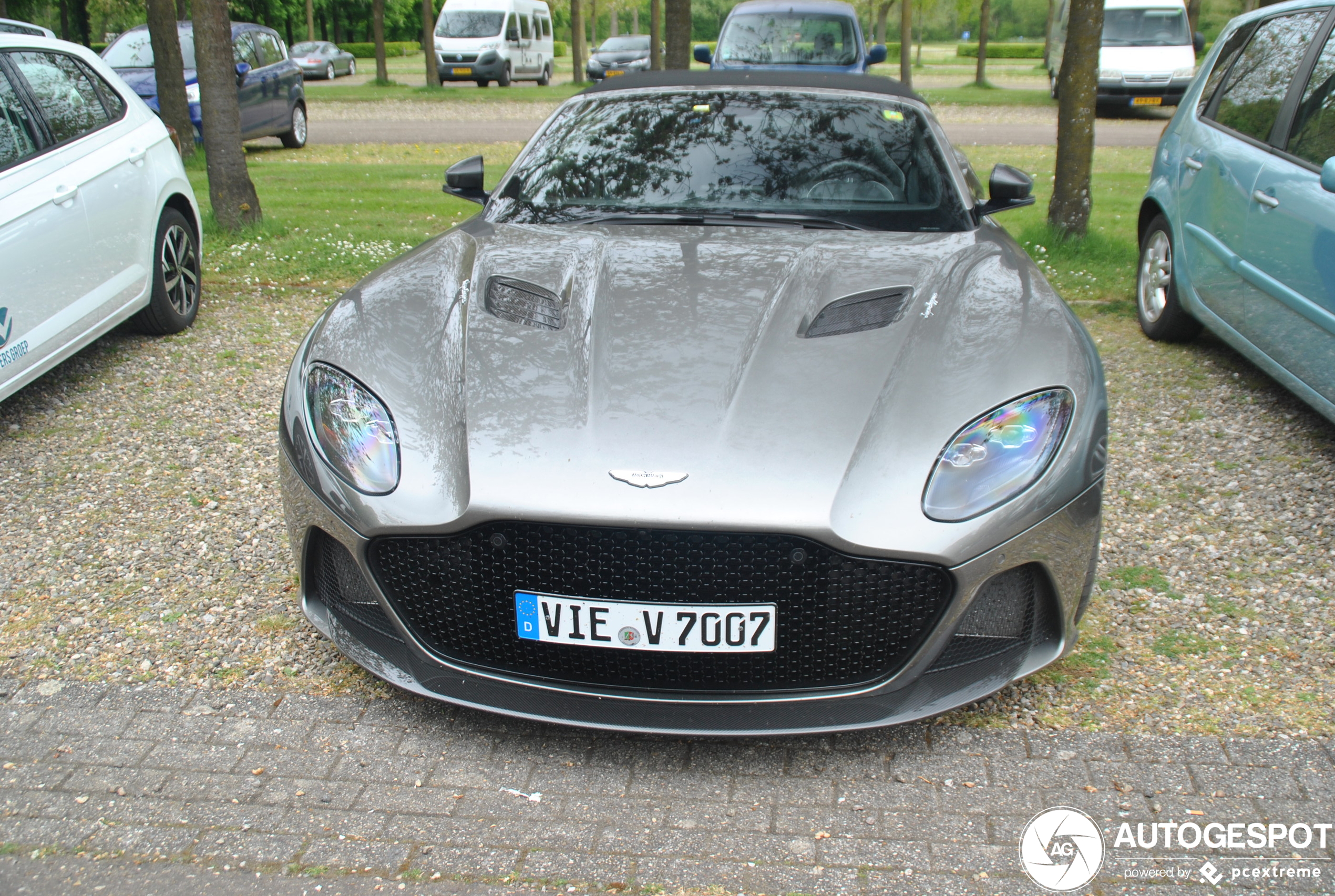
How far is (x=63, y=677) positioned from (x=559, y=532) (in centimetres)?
153

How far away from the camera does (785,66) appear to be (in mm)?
12234

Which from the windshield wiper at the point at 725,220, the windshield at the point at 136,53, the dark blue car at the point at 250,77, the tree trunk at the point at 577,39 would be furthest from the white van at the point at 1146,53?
the windshield wiper at the point at 725,220

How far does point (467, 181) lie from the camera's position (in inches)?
157

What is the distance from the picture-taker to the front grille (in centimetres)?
220

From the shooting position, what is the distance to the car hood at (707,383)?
2215mm

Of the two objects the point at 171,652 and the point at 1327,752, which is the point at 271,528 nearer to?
the point at 171,652

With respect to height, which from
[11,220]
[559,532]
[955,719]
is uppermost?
[11,220]

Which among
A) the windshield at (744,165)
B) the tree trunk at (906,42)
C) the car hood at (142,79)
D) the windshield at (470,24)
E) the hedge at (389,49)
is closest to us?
the windshield at (744,165)

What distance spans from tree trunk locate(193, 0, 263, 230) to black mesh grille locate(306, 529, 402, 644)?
609 cm

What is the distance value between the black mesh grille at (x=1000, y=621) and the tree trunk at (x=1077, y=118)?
5.50 meters

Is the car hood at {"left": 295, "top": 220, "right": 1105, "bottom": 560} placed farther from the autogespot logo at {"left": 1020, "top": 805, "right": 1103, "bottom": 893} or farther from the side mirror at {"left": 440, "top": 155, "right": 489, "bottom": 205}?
the side mirror at {"left": 440, "top": 155, "right": 489, "bottom": 205}

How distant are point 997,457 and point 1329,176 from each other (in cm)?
233

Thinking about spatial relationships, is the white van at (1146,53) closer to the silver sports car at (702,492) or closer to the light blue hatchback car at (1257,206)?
the light blue hatchback car at (1257,206)

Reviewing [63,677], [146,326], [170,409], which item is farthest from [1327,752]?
[146,326]
